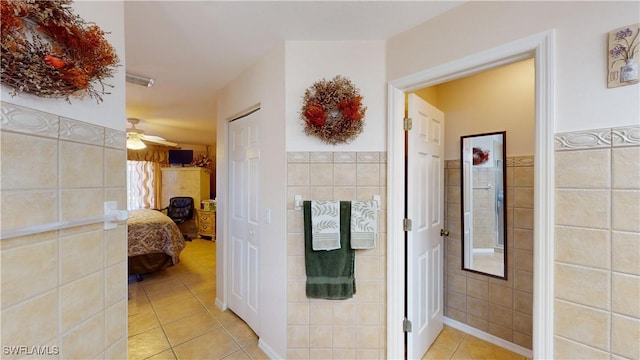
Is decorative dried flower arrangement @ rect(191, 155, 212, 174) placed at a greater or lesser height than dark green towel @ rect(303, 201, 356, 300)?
greater

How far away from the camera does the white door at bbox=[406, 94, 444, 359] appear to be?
5.58 ft

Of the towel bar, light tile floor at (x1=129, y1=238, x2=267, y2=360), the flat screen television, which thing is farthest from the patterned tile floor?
the flat screen television

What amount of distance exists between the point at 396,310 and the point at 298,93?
1594mm

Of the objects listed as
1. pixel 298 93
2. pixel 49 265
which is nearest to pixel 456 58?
pixel 298 93

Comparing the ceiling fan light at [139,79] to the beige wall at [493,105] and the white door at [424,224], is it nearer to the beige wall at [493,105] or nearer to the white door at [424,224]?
the white door at [424,224]

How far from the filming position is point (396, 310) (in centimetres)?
165

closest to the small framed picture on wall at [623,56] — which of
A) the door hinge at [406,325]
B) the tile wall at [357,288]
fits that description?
the tile wall at [357,288]

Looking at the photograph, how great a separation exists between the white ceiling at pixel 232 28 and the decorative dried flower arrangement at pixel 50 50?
61 cm

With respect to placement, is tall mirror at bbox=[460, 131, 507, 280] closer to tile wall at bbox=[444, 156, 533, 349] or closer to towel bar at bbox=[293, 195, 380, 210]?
tile wall at bbox=[444, 156, 533, 349]

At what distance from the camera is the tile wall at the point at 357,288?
1674mm

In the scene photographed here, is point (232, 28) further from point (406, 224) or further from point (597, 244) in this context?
point (597, 244)

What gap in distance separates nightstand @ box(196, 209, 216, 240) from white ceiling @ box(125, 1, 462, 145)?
3884 mm

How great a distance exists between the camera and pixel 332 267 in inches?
64.5

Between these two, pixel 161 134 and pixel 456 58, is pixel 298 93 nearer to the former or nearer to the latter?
pixel 456 58
